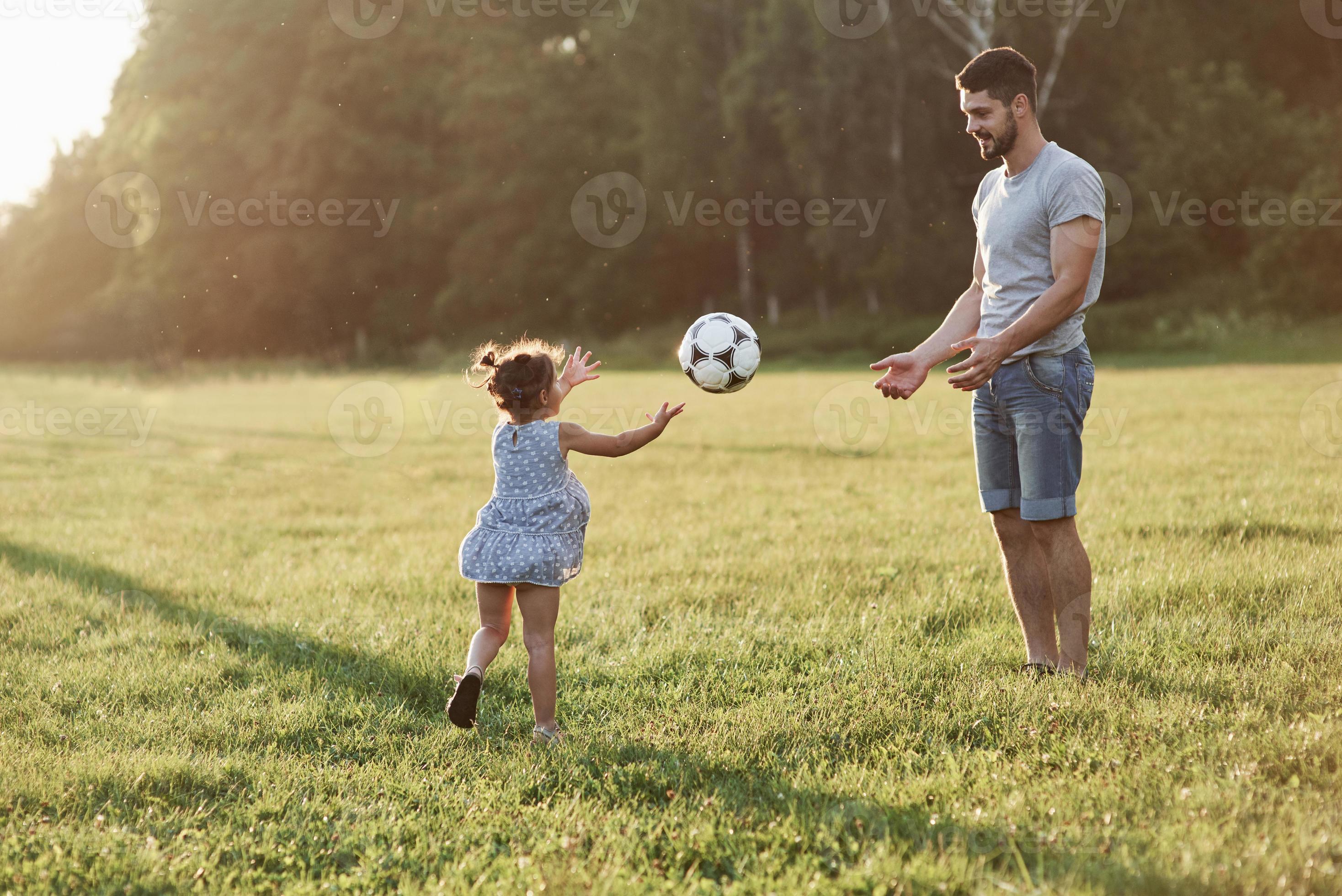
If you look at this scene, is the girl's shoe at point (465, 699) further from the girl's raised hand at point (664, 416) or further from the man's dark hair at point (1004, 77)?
the man's dark hair at point (1004, 77)

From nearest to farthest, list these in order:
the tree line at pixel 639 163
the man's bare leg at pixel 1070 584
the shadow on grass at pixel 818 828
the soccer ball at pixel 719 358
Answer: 1. the shadow on grass at pixel 818 828
2. the man's bare leg at pixel 1070 584
3. the soccer ball at pixel 719 358
4. the tree line at pixel 639 163

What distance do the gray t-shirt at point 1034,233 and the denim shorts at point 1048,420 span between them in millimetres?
71

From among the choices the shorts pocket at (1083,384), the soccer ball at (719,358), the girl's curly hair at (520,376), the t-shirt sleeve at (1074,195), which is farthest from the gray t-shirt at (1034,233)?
the girl's curly hair at (520,376)

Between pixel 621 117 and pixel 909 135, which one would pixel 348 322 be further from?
pixel 909 135

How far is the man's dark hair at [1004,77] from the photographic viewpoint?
4.01 meters

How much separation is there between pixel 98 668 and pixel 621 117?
40.3m

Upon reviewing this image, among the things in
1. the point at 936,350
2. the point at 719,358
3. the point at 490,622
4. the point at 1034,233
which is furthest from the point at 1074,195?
the point at 490,622

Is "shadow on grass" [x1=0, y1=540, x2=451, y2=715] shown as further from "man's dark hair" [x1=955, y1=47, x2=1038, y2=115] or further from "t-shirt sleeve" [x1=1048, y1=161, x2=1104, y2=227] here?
"man's dark hair" [x1=955, y1=47, x2=1038, y2=115]

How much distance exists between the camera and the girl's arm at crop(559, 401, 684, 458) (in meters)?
3.82

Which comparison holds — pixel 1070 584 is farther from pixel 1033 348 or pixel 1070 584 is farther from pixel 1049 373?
pixel 1033 348

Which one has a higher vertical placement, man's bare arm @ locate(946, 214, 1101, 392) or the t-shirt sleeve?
the t-shirt sleeve

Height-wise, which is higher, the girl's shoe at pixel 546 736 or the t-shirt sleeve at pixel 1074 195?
the t-shirt sleeve at pixel 1074 195

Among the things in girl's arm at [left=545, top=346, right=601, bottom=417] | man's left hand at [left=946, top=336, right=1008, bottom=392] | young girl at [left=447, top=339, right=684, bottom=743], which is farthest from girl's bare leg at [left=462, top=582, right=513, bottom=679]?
man's left hand at [left=946, top=336, right=1008, bottom=392]

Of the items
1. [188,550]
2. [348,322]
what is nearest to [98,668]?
[188,550]
